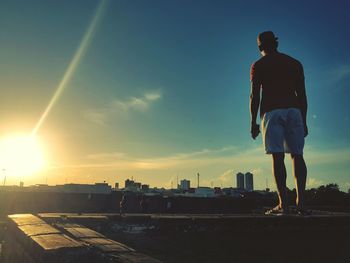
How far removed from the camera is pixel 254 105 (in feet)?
19.2

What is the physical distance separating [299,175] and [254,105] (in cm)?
138

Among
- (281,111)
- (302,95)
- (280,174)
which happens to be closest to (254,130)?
(281,111)

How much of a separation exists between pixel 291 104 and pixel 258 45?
1.25 m

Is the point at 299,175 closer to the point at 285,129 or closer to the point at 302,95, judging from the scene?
the point at 285,129

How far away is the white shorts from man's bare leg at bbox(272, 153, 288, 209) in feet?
0.45

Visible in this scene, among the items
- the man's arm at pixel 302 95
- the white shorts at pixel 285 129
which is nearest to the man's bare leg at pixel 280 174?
the white shorts at pixel 285 129

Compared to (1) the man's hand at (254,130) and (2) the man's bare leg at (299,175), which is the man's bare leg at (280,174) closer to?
(2) the man's bare leg at (299,175)

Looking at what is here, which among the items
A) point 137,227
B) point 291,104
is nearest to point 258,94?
point 291,104

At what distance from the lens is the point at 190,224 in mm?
4934

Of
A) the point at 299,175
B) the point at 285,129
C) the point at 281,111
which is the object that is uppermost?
the point at 281,111

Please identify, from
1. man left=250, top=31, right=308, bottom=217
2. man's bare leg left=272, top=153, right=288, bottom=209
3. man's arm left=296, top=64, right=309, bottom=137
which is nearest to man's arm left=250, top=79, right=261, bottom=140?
man left=250, top=31, right=308, bottom=217

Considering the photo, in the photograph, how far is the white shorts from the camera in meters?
5.57

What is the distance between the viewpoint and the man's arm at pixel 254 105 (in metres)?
5.86

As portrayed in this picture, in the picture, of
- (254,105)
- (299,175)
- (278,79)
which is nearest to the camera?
(299,175)
